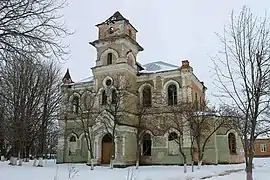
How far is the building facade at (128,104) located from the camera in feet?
105

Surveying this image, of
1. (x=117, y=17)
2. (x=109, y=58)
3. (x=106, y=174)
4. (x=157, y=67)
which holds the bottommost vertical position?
(x=106, y=174)

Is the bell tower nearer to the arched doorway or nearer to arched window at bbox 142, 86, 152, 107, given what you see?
arched window at bbox 142, 86, 152, 107

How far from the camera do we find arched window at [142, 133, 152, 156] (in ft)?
111

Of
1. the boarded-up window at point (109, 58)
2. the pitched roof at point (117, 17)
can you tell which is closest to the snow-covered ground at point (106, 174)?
the boarded-up window at point (109, 58)

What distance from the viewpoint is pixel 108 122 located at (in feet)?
102

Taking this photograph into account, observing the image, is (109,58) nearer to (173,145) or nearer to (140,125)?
(140,125)

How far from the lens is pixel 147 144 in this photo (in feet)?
112

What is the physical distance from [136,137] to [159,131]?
2521mm

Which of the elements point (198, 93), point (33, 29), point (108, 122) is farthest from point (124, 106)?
point (33, 29)

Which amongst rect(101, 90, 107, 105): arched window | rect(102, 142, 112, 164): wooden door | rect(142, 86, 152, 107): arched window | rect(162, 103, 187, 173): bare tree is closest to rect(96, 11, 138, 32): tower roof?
rect(101, 90, 107, 105): arched window

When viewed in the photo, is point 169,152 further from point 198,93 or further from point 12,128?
point 12,128

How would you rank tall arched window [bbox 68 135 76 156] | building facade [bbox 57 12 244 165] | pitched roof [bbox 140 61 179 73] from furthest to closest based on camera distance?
pitched roof [bbox 140 61 179 73] < tall arched window [bbox 68 135 76 156] < building facade [bbox 57 12 244 165]

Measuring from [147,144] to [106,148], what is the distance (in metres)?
4.47

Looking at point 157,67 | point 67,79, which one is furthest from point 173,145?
point 67,79
